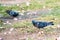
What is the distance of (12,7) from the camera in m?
11.1

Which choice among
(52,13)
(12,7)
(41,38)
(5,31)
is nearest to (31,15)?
(52,13)

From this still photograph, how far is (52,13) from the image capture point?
9828 mm

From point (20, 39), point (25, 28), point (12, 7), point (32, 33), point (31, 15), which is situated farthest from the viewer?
point (12, 7)

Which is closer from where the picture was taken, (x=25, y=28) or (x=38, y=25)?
(x=38, y=25)

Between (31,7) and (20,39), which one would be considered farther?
(31,7)

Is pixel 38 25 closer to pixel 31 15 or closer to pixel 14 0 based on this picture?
pixel 31 15

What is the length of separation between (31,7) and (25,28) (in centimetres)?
366

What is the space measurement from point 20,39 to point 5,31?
0.90 m

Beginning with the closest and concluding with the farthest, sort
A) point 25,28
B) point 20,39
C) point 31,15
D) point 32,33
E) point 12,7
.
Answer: point 20,39
point 32,33
point 25,28
point 31,15
point 12,7

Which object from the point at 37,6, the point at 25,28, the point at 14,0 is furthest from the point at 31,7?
the point at 25,28

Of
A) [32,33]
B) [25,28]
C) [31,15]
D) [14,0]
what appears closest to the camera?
[32,33]

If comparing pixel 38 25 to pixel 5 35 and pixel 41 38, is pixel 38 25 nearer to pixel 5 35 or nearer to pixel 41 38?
pixel 41 38

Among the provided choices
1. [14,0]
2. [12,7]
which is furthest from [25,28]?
[14,0]

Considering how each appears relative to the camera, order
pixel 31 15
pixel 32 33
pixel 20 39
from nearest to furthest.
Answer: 1. pixel 20 39
2. pixel 32 33
3. pixel 31 15
